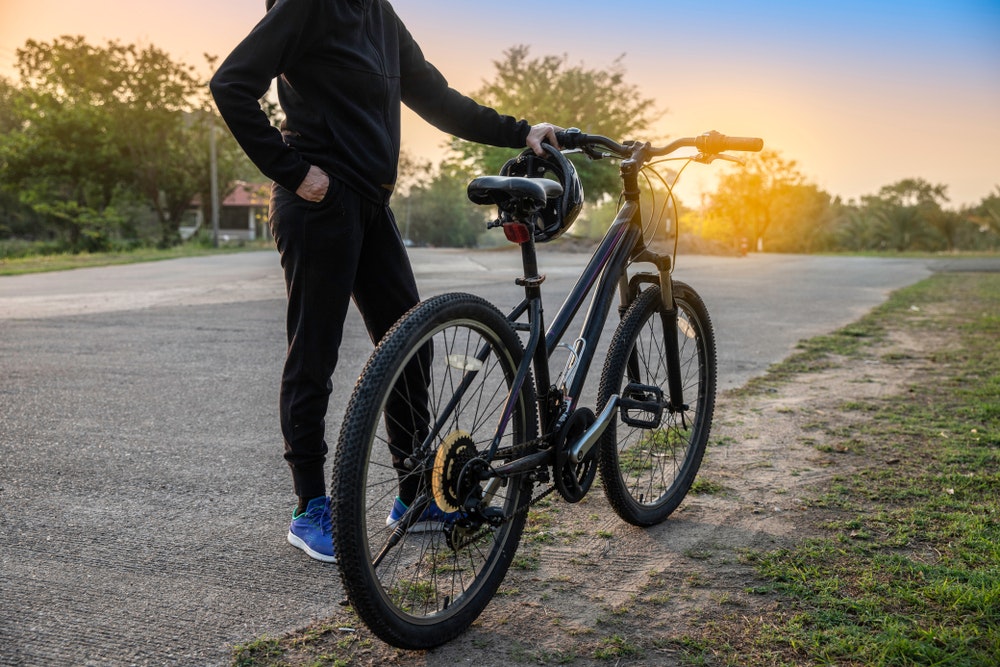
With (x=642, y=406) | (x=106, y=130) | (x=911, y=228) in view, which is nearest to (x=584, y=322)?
(x=642, y=406)

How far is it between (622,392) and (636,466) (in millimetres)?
596

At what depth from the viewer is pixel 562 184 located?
9.02 ft

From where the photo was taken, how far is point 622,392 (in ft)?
10.5

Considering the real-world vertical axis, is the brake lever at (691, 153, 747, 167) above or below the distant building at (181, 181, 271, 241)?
below

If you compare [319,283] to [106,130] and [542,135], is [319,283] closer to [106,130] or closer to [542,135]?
[542,135]

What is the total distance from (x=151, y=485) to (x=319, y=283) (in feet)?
4.88

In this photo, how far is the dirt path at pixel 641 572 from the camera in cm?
229

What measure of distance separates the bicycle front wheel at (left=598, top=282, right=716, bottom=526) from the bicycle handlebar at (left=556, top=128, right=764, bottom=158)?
53 centimetres

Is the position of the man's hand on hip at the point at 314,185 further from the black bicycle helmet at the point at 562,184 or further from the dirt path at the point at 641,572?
the dirt path at the point at 641,572

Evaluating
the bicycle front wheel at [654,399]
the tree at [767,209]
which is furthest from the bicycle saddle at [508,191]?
the tree at [767,209]

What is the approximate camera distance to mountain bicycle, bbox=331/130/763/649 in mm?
2121

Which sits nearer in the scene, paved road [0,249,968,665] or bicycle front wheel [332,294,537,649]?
bicycle front wheel [332,294,537,649]

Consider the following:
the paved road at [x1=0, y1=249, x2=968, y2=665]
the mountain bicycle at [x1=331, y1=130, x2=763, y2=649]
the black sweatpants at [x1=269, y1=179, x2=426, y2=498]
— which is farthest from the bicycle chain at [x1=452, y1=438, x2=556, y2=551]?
the paved road at [x1=0, y1=249, x2=968, y2=665]

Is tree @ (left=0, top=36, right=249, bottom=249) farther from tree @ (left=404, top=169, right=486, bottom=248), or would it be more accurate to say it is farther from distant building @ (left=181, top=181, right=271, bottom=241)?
tree @ (left=404, top=169, right=486, bottom=248)
